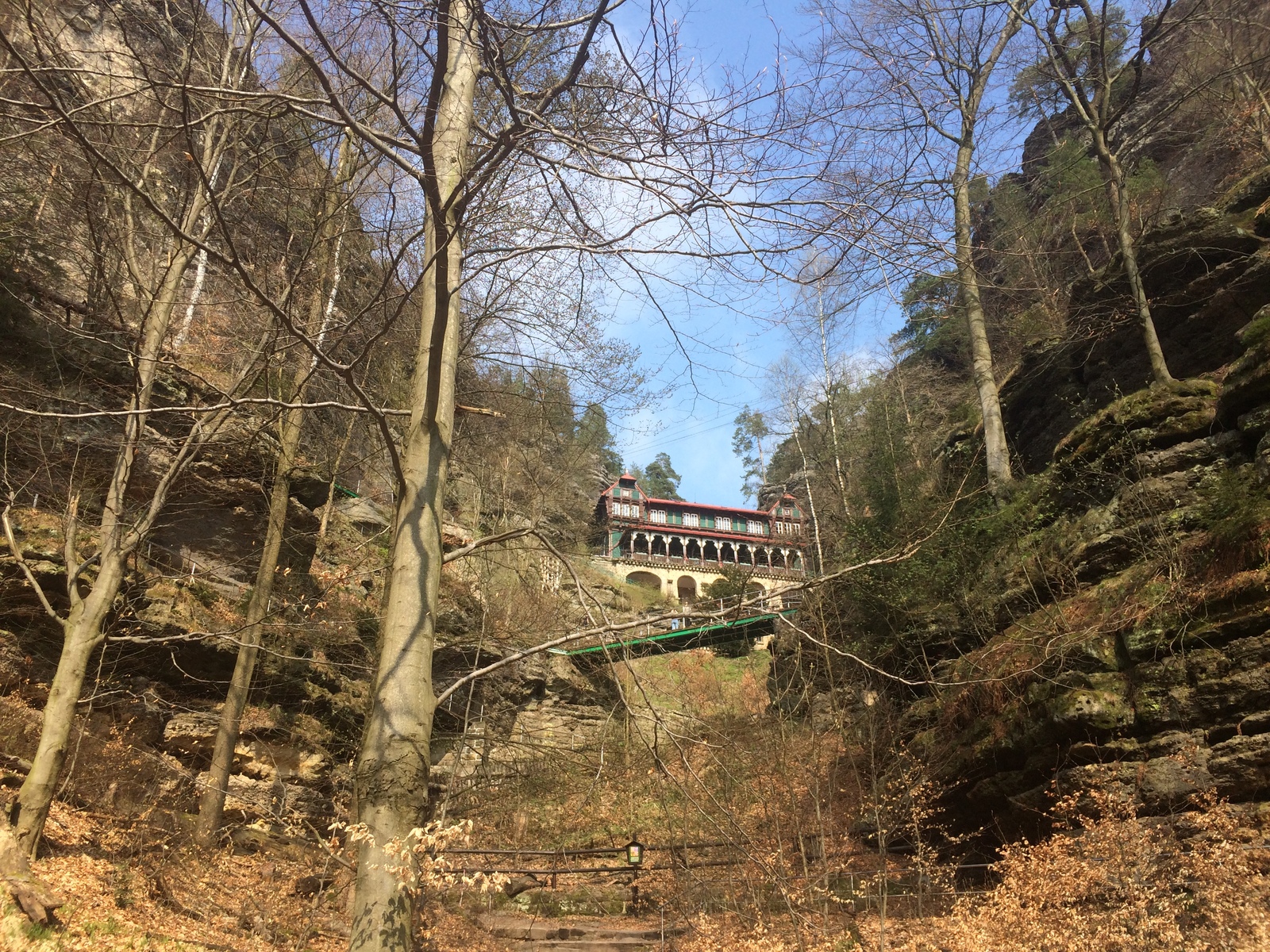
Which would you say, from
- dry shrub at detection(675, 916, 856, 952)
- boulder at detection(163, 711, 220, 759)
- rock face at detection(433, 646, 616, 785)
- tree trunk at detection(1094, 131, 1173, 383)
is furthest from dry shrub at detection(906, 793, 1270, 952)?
boulder at detection(163, 711, 220, 759)

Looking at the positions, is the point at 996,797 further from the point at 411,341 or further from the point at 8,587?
the point at 8,587

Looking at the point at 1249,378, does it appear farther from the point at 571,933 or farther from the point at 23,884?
the point at 23,884

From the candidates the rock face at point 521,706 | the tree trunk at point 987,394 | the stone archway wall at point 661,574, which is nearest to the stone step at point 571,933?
the rock face at point 521,706

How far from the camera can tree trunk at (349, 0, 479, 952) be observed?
8.59 ft

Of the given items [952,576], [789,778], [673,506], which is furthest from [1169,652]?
[673,506]

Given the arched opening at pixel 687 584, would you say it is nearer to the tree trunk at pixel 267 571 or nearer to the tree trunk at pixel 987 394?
the tree trunk at pixel 987 394

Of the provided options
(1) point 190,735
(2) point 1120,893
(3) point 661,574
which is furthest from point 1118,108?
(3) point 661,574

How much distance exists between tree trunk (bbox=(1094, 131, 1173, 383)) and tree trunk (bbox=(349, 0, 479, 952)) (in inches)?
380

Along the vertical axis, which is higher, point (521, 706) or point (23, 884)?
point (521, 706)

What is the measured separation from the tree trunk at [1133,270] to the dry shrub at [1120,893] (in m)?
5.99

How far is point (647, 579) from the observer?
45.8 meters

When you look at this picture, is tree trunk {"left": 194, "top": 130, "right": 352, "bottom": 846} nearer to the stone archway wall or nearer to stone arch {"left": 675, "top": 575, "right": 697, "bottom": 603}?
the stone archway wall

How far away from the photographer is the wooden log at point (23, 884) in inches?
171

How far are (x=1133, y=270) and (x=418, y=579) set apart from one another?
11.9 meters
